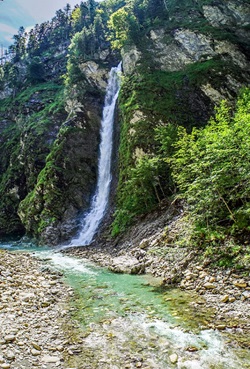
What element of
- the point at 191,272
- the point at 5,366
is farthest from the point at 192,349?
the point at 191,272

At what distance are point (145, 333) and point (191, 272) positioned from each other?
4.05m

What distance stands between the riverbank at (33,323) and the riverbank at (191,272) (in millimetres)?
3640

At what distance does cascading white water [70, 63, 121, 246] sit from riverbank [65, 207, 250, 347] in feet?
30.5

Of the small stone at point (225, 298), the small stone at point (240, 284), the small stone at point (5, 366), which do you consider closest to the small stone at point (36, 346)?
the small stone at point (5, 366)

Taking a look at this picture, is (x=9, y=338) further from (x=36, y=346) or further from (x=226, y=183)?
(x=226, y=183)

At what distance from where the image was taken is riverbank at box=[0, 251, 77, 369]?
17.5 feet

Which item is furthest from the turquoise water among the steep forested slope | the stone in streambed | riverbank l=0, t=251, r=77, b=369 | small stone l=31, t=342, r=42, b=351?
the steep forested slope

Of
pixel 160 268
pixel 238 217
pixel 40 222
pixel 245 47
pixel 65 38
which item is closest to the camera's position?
pixel 238 217

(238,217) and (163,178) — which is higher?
(163,178)

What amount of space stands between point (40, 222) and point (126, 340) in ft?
94.9

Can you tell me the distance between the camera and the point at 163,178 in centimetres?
2338

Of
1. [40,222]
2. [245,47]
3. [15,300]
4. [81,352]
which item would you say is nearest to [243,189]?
[81,352]

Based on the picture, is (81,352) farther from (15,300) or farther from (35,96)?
(35,96)

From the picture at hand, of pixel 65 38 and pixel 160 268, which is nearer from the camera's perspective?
pixel 160 268
